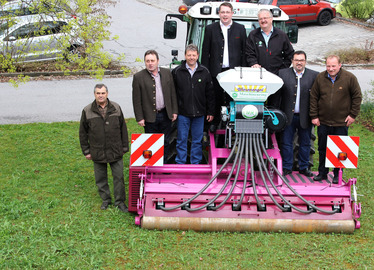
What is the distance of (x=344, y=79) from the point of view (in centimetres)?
659

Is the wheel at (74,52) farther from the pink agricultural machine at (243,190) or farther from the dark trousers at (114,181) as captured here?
the pink agricultural machine at (243,190)

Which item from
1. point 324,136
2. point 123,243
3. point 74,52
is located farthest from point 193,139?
point 74,52

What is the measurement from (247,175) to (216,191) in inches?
18.8

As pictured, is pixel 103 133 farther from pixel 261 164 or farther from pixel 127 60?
pixel 127 60

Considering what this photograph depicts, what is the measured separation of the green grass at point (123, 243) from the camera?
17.8 ft

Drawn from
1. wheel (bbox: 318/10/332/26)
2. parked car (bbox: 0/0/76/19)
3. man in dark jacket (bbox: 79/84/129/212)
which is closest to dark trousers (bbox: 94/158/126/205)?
man in dark jacket (bbox: 79/84/129/212)

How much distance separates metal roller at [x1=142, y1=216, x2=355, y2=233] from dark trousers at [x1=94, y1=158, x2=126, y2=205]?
31.1 inches

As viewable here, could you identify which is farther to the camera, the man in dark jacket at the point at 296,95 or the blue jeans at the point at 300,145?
the blue jeans at the point at 300,145

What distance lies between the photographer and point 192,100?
682 centimetres

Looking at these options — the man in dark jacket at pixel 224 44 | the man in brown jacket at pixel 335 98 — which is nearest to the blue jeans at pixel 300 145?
the man in brown jacket at pixel 335 98

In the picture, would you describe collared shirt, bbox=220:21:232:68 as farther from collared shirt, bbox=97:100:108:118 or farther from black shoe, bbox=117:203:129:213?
black shoe, bbox=117:203:129:213

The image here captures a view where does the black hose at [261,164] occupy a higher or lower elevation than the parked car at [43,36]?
lower

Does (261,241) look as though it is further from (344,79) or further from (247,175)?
(344,79)

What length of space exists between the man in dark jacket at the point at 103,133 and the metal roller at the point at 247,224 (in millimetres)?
810
